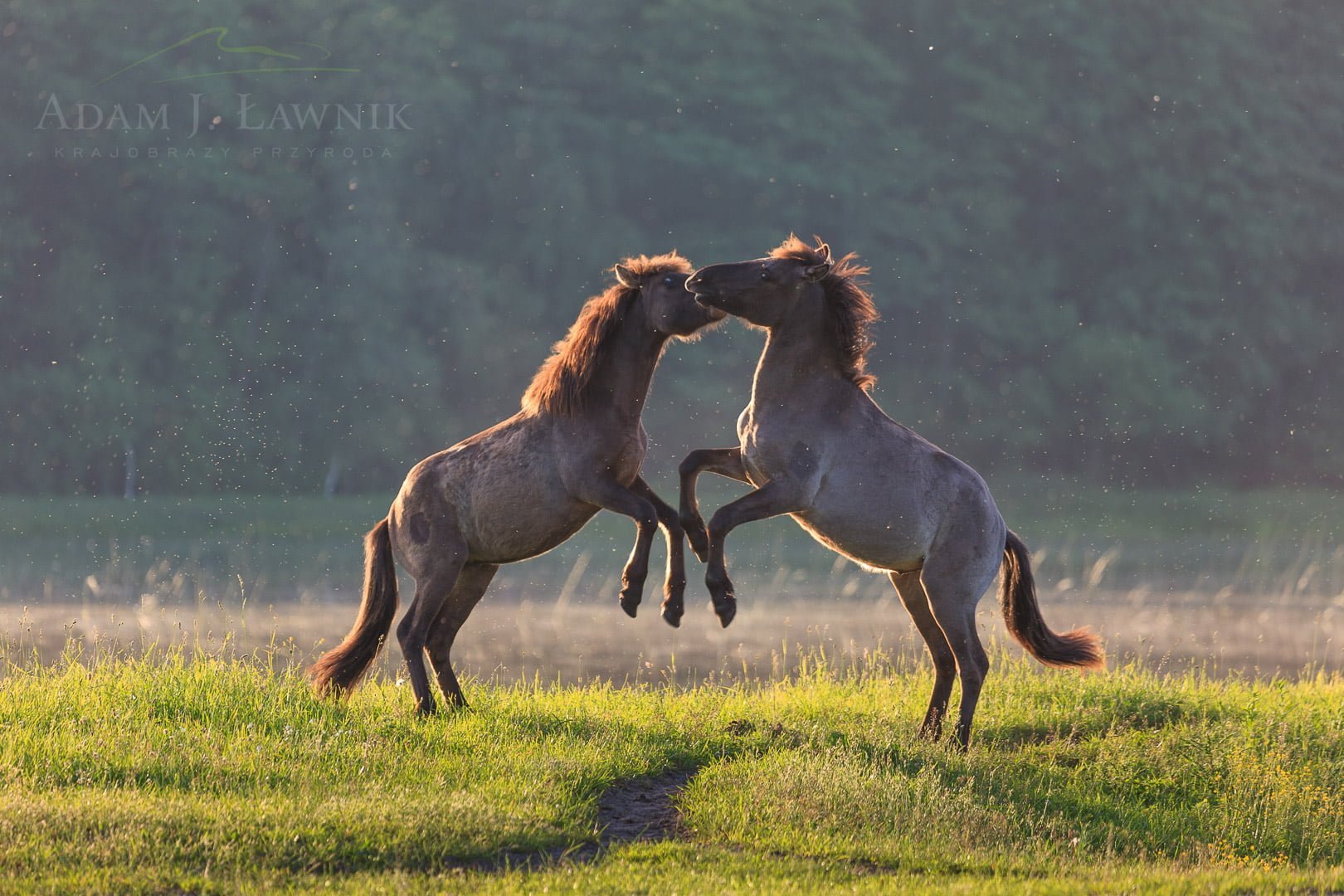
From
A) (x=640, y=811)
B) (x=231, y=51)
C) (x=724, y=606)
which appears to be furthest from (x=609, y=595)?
(x=231, y=51)

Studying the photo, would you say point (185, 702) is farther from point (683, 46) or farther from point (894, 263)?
point (683, 46)

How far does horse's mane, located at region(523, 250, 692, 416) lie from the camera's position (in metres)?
9.05

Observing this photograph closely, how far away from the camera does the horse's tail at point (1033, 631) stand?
9.54m

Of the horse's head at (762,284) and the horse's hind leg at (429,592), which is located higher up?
the horse's head at (762,284)

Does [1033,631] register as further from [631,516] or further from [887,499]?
[631,516]

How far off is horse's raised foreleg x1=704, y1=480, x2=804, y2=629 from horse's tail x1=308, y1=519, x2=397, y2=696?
7.46 ft

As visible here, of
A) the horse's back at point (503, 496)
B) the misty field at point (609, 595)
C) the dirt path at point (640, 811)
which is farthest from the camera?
the misty field at point (609, 595)

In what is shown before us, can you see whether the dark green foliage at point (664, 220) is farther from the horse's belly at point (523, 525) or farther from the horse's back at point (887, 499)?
the horse's back at point (887, 499)

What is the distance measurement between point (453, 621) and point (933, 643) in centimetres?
319

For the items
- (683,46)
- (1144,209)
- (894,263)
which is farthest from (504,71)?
(1144,209)

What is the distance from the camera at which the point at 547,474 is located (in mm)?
8938

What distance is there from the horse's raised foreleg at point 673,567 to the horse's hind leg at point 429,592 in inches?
51.8

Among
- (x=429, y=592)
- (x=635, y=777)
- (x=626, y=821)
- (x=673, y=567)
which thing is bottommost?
(x=626, y=821)

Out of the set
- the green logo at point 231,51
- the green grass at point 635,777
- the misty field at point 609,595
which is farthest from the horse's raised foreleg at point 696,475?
the green logo at point 231,51
